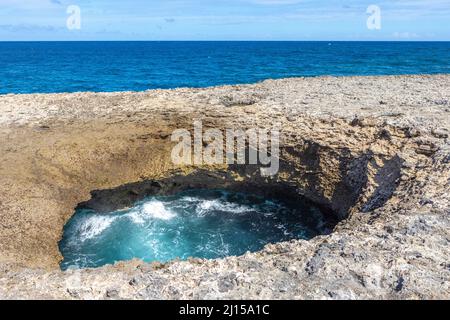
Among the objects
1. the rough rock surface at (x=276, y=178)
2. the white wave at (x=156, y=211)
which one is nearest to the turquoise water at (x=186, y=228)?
the white wave at (x=156, y=211)

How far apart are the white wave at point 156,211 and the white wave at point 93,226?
4.76 feet

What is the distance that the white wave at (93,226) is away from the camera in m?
15.6

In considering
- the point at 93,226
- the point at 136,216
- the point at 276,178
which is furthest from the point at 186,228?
the point at 276,178

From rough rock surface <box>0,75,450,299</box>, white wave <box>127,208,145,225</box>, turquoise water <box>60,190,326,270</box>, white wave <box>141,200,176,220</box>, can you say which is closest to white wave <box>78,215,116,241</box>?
turquoise water <box>60,190,326,270</box>

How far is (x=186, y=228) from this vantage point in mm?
16359

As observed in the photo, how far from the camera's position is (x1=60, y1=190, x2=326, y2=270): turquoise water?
14.8 metres

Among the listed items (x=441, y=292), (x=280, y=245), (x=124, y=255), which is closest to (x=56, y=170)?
(x=124, y=255)

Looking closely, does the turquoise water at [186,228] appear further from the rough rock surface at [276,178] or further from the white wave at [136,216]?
the rough rock surface at [276,178]

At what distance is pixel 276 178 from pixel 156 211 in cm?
542

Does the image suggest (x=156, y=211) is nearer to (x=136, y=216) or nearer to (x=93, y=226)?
(x=136, y=216)

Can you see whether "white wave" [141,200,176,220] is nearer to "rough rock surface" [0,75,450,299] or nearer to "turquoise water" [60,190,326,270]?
"turquoise water" [60,190,326,270]

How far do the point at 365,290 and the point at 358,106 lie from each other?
38.1 feet

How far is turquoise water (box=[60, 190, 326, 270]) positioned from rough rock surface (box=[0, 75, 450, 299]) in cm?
102
